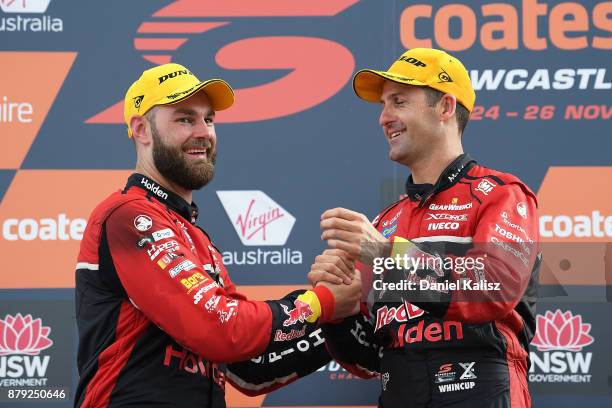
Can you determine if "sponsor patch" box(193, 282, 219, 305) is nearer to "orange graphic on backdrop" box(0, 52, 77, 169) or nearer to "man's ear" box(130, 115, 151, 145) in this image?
"man's ear" box(130, 115, 151, 145)

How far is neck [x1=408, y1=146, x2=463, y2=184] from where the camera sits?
99.2 inches

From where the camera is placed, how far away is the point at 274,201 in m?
3.39

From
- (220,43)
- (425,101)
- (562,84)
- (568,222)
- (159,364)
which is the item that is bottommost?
(159,364)

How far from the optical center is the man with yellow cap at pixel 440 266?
80.4 inches

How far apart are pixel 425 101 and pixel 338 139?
90 cm

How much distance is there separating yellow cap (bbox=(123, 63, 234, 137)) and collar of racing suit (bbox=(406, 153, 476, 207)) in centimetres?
77

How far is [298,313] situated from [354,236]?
0.99 feet

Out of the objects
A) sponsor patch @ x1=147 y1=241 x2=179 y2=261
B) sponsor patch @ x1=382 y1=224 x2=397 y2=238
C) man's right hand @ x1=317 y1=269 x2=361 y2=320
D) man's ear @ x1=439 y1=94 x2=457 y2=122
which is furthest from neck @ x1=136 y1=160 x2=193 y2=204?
man's ear @ x1=439 y1=94 x2=457 y2=122

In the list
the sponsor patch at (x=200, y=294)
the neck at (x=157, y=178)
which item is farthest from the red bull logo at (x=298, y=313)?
the neck at (x=157, y=178)

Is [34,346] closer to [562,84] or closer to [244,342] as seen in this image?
[244,342]

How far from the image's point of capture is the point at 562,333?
3301mm

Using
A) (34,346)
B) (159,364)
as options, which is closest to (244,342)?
(159,364)

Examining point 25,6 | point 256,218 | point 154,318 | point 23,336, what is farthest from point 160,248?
point 25,6

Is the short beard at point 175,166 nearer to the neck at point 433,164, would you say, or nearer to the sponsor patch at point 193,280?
the sponsor patch at point 193,280
